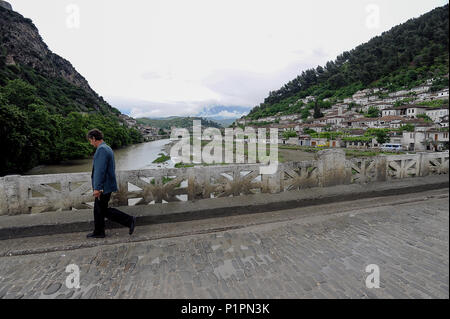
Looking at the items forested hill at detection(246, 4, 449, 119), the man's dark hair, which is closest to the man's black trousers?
the man's dark hair

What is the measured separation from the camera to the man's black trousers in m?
3.53

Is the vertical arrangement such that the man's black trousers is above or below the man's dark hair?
below

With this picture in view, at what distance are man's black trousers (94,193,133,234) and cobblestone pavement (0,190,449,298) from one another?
0.97 feet

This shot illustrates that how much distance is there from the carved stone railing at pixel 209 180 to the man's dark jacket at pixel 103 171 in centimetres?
63

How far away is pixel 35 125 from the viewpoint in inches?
1035

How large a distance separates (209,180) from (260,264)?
2212mm

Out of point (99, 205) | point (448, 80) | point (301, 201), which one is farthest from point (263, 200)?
point (448, 80)

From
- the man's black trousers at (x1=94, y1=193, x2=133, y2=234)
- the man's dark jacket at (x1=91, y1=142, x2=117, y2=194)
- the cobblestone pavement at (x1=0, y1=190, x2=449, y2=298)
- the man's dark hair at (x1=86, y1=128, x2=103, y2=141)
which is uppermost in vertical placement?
the man's dark hair at (x1=86, y1=128, x2=103, y2=141)

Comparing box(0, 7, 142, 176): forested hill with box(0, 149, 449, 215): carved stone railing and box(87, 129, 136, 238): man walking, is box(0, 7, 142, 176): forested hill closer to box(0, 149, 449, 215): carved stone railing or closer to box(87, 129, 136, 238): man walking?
box(0, 149, 449, 215): carved stone railing

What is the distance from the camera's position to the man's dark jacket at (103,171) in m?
3.44

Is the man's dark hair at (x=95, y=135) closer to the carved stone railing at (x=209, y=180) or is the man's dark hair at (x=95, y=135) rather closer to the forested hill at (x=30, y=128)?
the carved stone railing at (x=209, y=180)

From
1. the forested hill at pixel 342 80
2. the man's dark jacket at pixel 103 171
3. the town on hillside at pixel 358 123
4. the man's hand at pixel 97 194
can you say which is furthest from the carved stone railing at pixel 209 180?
the forested hill at pixel 342 80

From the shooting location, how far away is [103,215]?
3.59 m

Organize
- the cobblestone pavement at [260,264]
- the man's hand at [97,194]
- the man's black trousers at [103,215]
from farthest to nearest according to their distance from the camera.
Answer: the man's black trousers at [103,215], the man's hand at [97,194], the cobblestone pavement at [260,264]
